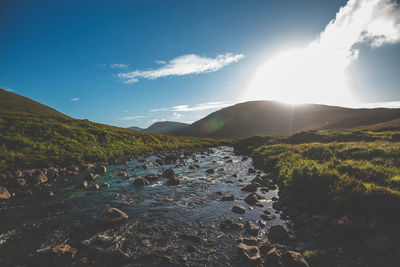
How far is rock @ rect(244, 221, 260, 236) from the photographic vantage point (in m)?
7.98

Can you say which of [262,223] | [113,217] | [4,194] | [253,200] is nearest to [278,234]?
[262,223]

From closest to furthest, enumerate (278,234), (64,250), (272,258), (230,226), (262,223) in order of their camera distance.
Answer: (272,258) < (64,250) < (278,234) < (230,226) < (262,223)

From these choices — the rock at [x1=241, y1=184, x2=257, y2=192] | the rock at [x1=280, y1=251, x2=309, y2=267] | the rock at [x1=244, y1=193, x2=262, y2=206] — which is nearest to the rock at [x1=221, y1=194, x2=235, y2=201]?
the rock at [x1=244, y1=193, x2=262, y2=206]

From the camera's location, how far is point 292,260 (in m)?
5.95

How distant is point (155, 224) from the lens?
9.05 m

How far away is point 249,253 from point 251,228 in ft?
5.51

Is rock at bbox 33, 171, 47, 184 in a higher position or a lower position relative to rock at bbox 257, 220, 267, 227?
higher

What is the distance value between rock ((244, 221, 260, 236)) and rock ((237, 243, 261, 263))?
1176 mm

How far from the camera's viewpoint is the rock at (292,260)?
5844 mm

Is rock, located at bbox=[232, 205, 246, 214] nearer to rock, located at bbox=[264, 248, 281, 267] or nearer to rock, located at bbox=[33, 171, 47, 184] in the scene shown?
rock, located at bbox=[264, 248, 281, 267]

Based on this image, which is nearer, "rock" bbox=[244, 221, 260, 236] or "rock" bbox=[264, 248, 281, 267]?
"rock" bbox=[264, 248, 281, 267]

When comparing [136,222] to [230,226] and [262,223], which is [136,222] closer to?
[230,226]

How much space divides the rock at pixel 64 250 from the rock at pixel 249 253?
681cm

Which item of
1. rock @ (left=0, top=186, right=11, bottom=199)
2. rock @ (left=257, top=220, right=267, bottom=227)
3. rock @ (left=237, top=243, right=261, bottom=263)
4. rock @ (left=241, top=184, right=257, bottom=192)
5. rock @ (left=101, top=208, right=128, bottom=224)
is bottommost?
rock @ (left=241, top=184, right=257, bottom=192)
